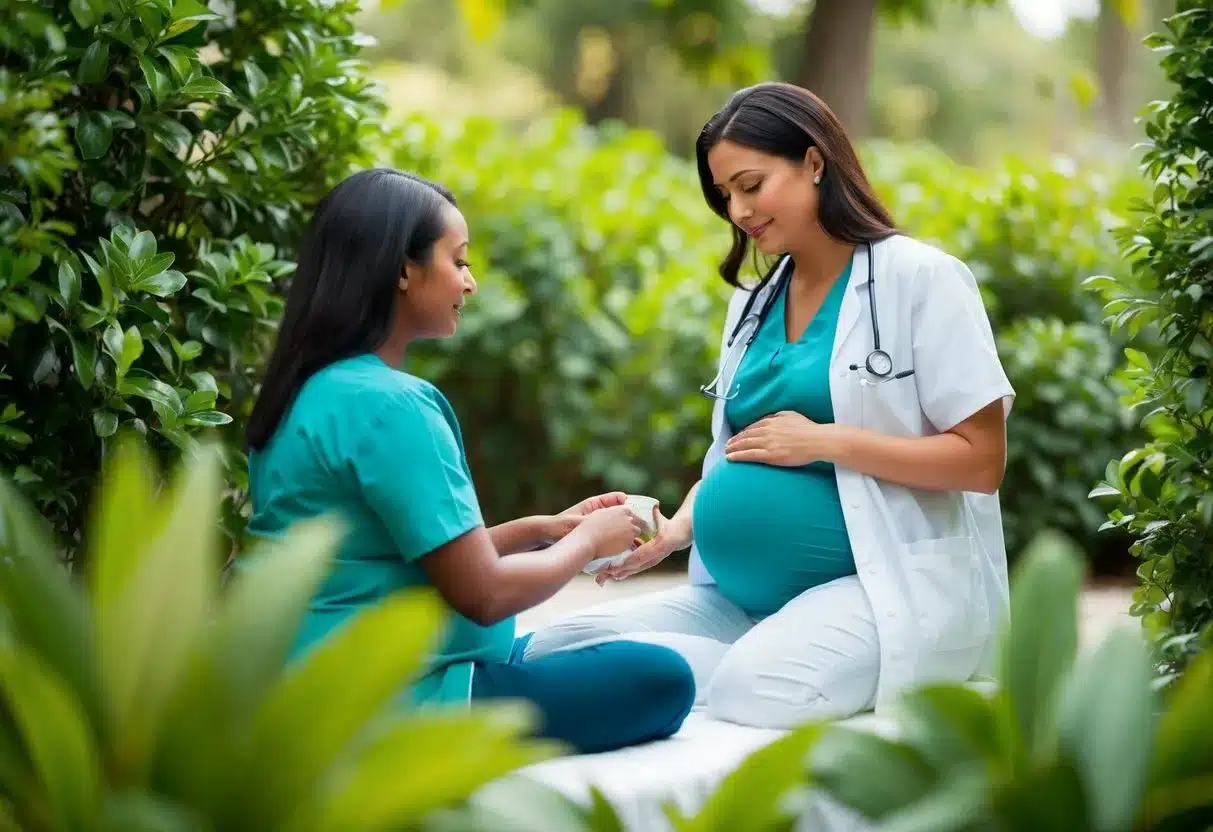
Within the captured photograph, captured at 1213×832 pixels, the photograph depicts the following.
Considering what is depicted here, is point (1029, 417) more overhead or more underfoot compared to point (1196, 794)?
more underfoot

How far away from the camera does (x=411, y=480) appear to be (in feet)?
8.20

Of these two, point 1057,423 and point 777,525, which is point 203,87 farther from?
point 1057,423

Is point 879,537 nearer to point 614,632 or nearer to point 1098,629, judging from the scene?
point 614,632

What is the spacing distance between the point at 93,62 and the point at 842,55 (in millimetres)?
7466

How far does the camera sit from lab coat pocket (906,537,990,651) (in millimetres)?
3082

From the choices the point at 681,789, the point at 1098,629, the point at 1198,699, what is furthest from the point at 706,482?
the point at 1098,629

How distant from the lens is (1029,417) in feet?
23.1

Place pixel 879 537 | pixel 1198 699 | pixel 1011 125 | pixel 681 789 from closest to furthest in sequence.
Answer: pixel 1198 699, pixel 681 789, pixel 879 537, pixel 1011 125

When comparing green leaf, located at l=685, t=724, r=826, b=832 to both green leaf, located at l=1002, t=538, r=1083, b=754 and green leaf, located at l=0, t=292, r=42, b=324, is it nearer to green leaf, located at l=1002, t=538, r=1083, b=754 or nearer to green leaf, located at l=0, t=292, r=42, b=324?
green leaf, located at l=1002, t=538, r=1083, b=754

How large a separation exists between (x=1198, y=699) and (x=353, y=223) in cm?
171

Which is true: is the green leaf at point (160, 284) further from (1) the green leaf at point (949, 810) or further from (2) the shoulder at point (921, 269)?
(1) the green leaf at point (949, 810)

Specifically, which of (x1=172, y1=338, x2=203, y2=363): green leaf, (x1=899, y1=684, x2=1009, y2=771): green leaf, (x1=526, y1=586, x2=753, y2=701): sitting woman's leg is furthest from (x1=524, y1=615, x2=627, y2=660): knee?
(x1=899, y1=684, x2=1009, y2=771): green leaf

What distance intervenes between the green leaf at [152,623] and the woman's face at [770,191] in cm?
180

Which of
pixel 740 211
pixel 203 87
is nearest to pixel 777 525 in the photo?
pixel 740 211
